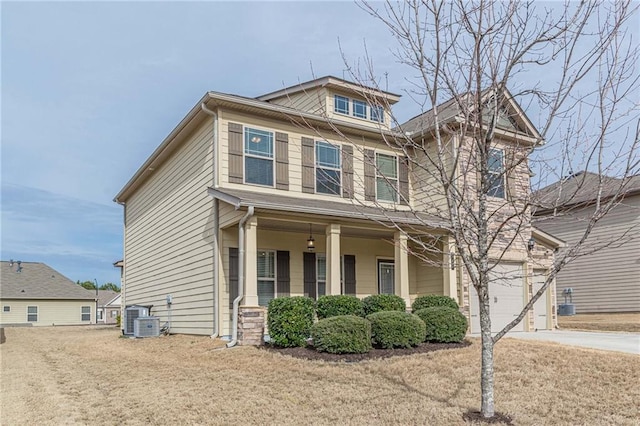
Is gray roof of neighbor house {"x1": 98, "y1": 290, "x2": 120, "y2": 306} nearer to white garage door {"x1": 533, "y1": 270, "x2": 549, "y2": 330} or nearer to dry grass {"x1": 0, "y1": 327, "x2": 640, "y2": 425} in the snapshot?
dry grass {"x1": 0, "y1": 327, "x2": 640, "y2": 425}

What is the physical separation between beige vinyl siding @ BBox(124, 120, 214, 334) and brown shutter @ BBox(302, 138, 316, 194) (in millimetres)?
2360

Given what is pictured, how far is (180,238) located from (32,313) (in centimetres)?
2852

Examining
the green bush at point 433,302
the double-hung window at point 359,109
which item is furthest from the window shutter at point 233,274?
the double-hung window at point 359,109

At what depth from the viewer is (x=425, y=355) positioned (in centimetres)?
895

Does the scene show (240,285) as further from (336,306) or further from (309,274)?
(309,274)

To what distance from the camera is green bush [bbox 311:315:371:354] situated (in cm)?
897

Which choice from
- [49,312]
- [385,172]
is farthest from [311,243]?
[49,312]

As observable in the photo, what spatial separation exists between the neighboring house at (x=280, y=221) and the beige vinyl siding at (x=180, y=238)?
5 cm

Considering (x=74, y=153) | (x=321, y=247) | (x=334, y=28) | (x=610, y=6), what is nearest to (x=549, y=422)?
(x=610, y=6)

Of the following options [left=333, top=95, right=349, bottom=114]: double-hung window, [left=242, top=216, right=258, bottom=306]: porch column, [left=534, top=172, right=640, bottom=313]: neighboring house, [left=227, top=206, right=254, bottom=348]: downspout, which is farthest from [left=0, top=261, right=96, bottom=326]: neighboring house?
[left=534, top=172, right=640, bottom=313]: neighboring house

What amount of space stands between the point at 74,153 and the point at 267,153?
16370 millimetres

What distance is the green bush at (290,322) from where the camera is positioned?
9641 millimetres

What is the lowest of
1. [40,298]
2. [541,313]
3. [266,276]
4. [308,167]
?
[40,298]

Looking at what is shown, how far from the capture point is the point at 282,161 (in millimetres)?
12953
